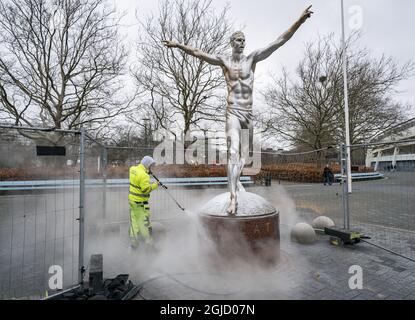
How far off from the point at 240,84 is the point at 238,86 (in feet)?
0.17

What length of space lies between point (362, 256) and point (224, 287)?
304 cm

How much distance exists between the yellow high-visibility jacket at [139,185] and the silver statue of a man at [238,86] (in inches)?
67.4

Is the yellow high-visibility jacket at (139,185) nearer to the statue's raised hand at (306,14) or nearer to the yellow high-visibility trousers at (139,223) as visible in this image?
the yellow high-visibility trousers at (139,223)

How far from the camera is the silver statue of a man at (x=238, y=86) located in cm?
500

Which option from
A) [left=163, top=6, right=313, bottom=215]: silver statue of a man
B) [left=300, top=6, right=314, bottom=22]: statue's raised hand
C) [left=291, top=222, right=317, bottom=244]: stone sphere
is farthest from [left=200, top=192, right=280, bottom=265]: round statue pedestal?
[left=300, top=6, right=314, bottom=22]: statue's raised hand

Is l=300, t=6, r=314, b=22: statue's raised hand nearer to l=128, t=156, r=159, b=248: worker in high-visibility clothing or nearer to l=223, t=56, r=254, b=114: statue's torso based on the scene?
l=223, t=56, r=254, b=114: statue's torso

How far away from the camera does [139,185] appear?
556 centimetres

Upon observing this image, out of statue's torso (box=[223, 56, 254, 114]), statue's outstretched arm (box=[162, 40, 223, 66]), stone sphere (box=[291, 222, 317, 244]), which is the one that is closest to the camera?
statue's torso (box=[223, 56, 254, 114])

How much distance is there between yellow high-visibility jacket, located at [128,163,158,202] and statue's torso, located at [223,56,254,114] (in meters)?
2.16

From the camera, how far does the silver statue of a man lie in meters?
5.00

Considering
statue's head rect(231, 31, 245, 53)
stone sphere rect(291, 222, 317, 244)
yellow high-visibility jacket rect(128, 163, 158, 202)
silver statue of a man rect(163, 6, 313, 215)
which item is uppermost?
statue's head rect(231, 31, 245, 53)

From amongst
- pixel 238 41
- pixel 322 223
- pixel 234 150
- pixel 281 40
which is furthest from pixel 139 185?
pixel 322 223

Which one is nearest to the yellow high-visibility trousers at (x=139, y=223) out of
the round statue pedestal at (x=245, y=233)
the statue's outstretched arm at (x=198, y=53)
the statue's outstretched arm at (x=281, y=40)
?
the round statue pedestal at (x=245, y=233)
